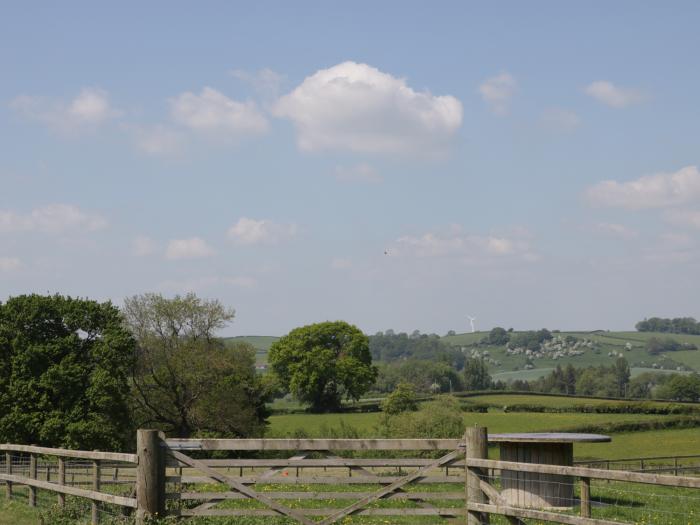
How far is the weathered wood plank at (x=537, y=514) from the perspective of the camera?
1022cm

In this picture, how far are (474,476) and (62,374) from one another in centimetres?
4350

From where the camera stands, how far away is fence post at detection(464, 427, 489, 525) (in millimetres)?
12656

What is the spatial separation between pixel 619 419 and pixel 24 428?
55709 mm

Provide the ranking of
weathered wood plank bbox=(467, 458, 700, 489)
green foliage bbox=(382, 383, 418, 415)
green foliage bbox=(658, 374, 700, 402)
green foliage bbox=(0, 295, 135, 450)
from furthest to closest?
green foliage bbox=(658, 374, 700, 402) < green foliage bbox=(382, 383, 418, 415) < green foliage bbox=(0, 295, 135, 450) < weathered wood plank bbox=(467, 458, 700, 489)

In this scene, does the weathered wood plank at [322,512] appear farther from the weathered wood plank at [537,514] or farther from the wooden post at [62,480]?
the wooden post at [62,480]

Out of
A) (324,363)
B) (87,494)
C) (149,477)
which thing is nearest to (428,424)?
(324,363)

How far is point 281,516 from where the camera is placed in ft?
45.3

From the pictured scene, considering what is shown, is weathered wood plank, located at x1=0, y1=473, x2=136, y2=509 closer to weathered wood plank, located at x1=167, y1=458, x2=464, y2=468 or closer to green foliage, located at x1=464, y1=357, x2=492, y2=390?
weathered wood plank, located at x1=167, y1=458, x2=464, y2=468

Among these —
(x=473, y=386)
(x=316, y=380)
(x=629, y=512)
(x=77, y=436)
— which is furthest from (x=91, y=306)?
(x=473, y=386)

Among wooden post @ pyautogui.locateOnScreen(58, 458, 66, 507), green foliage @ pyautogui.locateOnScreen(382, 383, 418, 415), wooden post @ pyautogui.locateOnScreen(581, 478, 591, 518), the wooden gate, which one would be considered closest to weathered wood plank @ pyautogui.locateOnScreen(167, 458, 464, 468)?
the wooden gate

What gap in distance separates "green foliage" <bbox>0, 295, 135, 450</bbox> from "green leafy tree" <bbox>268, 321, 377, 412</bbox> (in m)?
48.7

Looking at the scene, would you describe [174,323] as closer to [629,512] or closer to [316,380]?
[316,380]

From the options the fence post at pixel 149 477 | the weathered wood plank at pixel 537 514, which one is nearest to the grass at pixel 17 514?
the fence post at pixel 149 477

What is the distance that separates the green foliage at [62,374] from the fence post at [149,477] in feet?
130
